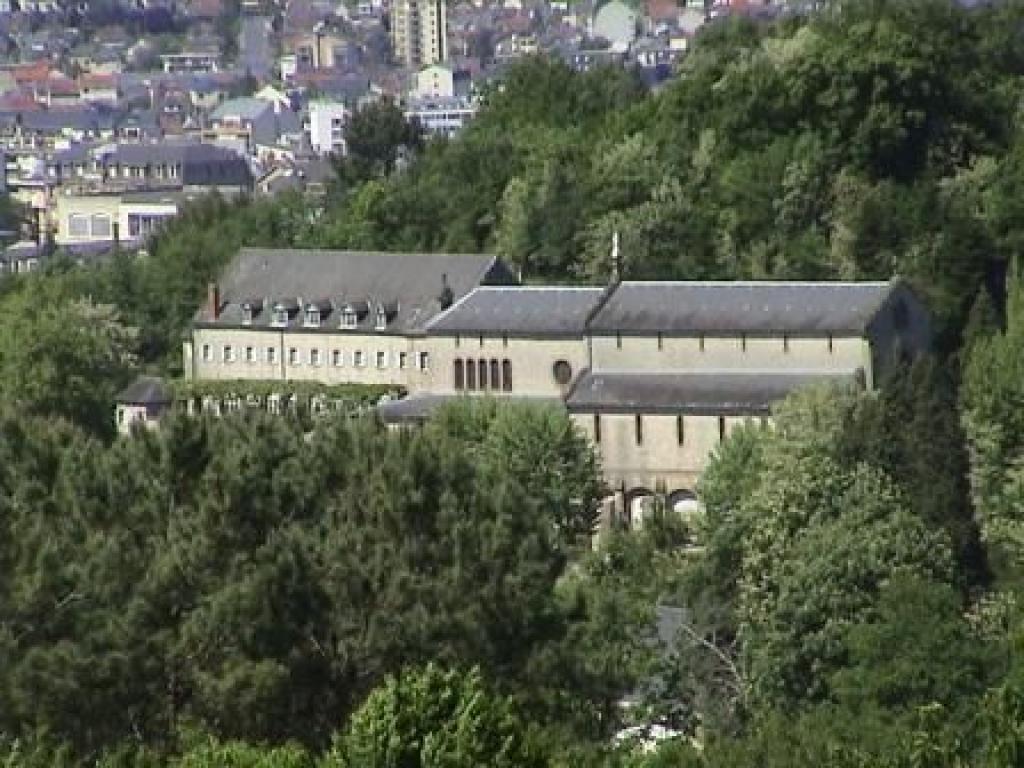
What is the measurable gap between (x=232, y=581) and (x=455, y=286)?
2773 centimetres

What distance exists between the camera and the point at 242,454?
31.6 metres

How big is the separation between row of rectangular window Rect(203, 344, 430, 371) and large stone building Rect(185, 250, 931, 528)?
0.03m

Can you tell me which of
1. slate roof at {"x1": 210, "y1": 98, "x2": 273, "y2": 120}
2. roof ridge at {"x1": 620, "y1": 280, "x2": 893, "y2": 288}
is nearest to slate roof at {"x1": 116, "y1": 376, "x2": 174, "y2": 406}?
roof ridge at {"x1": 620, "y1": 280, "x2": 893, "y2": 288}

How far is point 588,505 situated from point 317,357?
9.73m

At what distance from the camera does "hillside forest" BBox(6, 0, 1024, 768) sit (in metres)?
30.0

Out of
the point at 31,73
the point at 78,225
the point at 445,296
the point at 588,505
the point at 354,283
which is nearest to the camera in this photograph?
the point at 588,505

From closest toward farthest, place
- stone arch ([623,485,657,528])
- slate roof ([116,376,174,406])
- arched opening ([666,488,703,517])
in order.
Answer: arched opening ([666,488,703,517])
stone arch ([623,485,657,528])
slate roof ([116,376,174,406])

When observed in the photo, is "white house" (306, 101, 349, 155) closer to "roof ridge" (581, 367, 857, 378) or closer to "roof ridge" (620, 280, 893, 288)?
"roof ridge" (620, 280, 893, 288)

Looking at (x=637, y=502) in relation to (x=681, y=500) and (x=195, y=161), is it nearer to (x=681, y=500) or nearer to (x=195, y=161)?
(x=681, y=500)

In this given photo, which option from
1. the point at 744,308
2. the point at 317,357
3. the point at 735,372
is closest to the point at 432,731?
the point at 735,372

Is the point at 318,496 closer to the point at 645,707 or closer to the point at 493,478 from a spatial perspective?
the point at 493,478

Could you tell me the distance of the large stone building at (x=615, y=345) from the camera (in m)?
52.4

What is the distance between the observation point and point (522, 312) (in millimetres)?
55750

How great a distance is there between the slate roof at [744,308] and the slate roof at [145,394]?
7946mm
